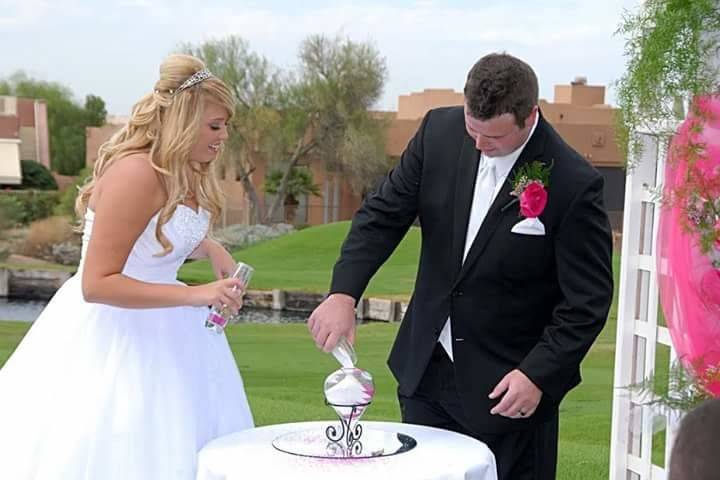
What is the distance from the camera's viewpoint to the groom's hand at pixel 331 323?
305cm

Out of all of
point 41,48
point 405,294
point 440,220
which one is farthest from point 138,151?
point 41,48

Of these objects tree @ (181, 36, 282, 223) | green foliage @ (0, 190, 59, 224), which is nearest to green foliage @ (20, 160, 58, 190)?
Result: green foliage @ (0, 190, 59, 224)

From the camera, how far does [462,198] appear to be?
3.33 m

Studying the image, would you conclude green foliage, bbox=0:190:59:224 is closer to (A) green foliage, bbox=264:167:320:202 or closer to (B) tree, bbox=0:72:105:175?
(B) tree, bbox=0:72:105:175

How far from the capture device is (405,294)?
25359mm

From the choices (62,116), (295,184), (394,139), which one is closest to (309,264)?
(295,184)

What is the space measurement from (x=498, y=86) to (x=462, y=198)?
457mm

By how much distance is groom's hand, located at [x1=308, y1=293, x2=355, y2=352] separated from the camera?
3051 mm

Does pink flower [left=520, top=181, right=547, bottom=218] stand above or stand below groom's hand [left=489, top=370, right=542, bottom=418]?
above

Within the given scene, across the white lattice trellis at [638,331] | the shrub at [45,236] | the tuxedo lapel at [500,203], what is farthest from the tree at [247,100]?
the tuxedo lapel at [500,203]

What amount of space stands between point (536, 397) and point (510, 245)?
1.40 ft

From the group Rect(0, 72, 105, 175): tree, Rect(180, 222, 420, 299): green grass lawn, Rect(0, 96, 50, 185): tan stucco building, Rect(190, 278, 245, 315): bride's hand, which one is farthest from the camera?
Rect(0, 72, 105, 175): tree

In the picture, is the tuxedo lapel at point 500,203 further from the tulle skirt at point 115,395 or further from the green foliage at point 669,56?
the tulle skirt at point 115,395

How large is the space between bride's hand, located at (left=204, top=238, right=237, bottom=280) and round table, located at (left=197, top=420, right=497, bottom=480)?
83cm
